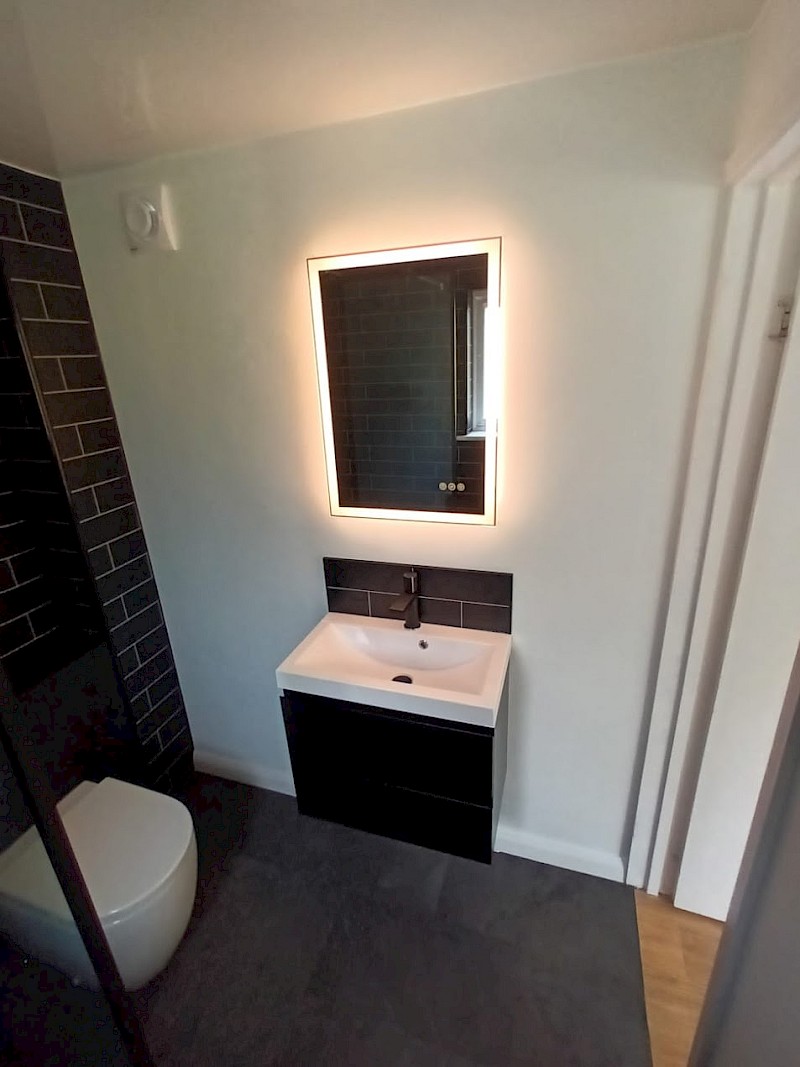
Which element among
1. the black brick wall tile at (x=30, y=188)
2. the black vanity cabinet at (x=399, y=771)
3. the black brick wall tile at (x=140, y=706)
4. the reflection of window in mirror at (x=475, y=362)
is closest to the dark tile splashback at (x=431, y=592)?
the black vanity cabinet at (x=399, y=771)

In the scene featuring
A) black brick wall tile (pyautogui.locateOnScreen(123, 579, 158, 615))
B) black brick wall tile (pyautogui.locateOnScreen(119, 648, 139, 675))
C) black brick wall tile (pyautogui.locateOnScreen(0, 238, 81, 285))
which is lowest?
black brick wall tile (pyautogui.locateOnScreen(119, 648, 139, 675))

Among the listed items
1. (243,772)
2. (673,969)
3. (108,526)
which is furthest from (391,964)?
(108,526)

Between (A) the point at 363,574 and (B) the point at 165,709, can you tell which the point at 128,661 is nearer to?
(B) the point at 165,709

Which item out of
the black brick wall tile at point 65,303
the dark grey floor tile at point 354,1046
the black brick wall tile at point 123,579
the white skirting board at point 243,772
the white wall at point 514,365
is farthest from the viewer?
the white skirting board at point 243,772

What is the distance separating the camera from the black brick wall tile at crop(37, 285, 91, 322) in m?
1.50

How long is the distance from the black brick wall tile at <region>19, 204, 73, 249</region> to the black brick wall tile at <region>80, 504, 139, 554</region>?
32.7 inches

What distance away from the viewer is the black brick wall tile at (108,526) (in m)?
1.65

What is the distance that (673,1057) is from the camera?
4.19 ft

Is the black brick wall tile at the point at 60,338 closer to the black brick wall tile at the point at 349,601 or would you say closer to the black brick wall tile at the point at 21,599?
the black brick wall tile at the point at 21,599

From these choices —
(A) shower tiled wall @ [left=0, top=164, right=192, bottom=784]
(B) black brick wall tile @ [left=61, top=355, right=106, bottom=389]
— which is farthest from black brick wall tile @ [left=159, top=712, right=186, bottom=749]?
(B) black brick wall tile @ [left=61, top=355, right=106, bottom=389]

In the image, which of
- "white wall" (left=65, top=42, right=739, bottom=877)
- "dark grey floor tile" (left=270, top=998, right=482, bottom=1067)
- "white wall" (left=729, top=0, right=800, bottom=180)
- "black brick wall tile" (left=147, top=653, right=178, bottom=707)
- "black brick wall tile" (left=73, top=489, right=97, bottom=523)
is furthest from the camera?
"black brick wall tile" (left=147, top=653, right=178, bottom=707)

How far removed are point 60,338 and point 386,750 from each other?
5.18ft

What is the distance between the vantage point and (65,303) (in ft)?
5.06

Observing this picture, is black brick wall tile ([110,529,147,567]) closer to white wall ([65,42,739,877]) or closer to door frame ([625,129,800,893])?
white wall ([65,42,739,877])
